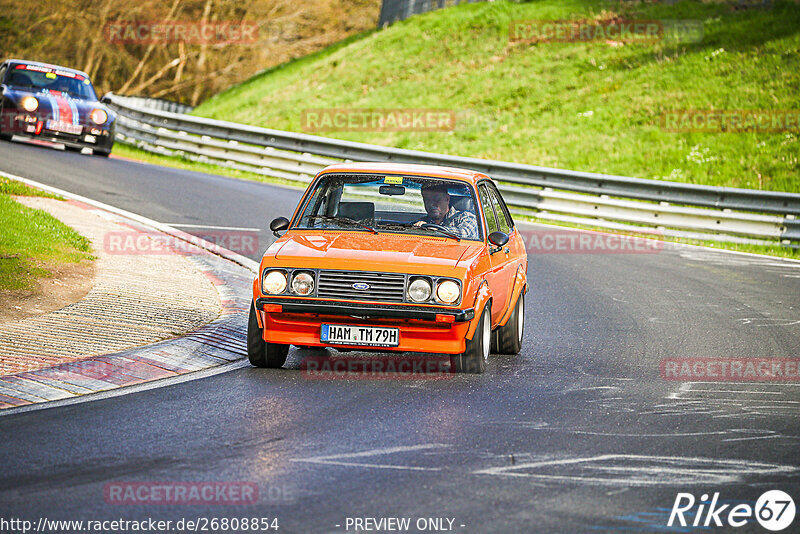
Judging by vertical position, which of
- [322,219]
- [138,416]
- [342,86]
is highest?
[342,86]

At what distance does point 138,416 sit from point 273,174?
758 inches

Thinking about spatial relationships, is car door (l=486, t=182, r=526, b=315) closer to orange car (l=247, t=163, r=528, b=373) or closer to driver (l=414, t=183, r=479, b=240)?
orange car (l=247, t=163, r=528, b=373)

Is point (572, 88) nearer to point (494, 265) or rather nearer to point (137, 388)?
point (494, 265)

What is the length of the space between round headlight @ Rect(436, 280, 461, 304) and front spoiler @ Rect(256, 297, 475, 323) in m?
0.07

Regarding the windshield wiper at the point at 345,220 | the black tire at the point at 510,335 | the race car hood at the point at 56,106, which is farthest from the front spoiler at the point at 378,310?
the race car hood at the point at 56,106

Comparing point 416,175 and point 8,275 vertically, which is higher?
point 416,175

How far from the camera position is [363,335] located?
7578mm

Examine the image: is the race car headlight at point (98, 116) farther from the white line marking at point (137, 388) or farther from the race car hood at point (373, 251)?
the white line marking at point (137, 388)

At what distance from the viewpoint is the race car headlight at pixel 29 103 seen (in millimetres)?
22297

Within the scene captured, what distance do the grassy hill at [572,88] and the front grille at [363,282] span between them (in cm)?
1753

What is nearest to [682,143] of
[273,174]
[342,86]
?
A: [273,174]

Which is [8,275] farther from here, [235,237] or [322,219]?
[235,237]

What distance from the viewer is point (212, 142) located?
2650 cm

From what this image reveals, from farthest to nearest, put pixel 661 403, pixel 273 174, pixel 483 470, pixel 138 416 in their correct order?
pixel 273 174 → pixel 661 403 → pixel 138 416 → pixel 483 470
